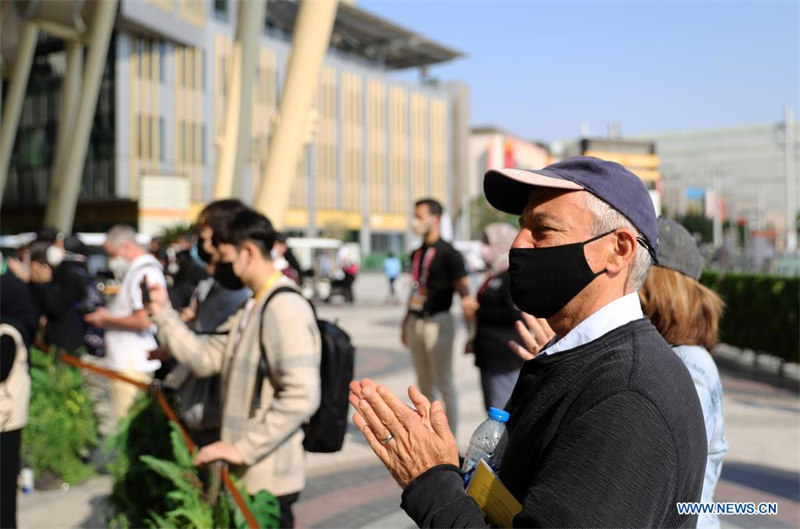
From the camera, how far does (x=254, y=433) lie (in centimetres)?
304

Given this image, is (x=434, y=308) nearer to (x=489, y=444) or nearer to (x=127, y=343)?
(x=127, y=343)

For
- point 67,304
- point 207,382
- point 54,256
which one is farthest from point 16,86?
point 207,382

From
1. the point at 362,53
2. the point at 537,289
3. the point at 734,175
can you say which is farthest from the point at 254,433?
the point at 734,175

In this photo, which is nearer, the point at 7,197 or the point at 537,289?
the point at 537,289

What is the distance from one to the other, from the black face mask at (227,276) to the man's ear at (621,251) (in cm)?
229

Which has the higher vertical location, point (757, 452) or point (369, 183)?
point (369, 183)

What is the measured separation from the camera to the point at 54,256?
25.4ft

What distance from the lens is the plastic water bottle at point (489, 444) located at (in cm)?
163

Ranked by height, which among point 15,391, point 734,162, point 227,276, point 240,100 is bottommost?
point 15,391

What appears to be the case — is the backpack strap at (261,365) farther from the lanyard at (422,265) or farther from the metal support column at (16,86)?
the metal support column at (16,86)

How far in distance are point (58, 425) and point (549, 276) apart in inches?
211

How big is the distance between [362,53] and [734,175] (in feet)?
228

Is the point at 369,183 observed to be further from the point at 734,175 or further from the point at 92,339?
the point at 734,175

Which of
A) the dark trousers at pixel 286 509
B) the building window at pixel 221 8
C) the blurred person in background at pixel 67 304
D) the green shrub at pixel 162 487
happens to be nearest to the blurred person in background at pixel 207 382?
the green shrub at pixel 162 487
